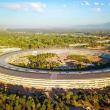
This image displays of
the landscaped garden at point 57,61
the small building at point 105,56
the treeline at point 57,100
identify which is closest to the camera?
the treeline at point 57,100

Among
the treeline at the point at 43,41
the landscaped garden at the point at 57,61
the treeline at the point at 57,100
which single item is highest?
the treeline at the point at 43,41

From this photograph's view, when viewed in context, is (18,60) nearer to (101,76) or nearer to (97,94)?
(101,76)

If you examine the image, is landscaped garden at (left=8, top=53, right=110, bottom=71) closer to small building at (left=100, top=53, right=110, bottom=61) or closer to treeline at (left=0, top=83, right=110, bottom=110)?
small building at (left=100, top=53, right=110, bottom=61)

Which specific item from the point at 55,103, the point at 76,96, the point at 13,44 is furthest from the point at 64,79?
the point at 13,44

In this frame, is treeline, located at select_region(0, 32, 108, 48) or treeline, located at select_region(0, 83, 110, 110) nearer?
treeline, located at select_region(0, 83, 110, 110)

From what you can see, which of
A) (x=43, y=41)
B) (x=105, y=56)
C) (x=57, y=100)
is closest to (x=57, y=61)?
(x=105, y=56)

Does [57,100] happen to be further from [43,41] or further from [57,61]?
[43,41]

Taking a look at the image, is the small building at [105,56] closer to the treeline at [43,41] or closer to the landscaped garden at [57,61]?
the landscaped garden at [57,61]

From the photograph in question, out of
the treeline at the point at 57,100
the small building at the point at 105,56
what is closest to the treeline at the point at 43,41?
the small building at the point at 105,56

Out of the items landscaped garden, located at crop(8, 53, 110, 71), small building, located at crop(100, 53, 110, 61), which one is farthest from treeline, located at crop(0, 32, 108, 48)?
small building, located at crop(100, 53, 110, 61)
